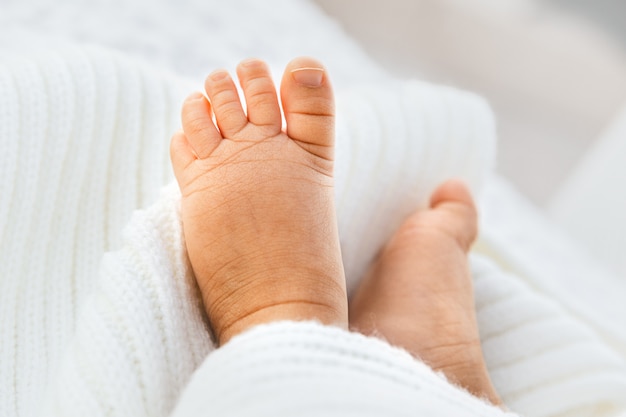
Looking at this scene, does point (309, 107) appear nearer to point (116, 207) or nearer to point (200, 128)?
point (200, 128)

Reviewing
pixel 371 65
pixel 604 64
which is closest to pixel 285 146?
pixel 371 65

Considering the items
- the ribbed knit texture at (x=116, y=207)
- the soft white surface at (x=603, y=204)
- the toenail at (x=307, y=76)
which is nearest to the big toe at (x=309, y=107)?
the toenail at (x=307, y=76)

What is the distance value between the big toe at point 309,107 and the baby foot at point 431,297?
0.16 meters

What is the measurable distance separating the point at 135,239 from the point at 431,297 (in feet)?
0.93

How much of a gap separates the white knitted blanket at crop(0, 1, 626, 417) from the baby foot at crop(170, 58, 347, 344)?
0.03 m

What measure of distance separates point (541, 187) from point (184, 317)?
997 millimetres

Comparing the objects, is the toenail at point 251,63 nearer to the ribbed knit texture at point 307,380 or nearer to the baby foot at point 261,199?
the baby foot at point 261,199

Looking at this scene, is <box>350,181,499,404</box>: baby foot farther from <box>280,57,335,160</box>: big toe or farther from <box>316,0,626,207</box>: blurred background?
<box>316,0,626,207</box>: blurred background

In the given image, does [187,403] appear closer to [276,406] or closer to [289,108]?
[276,406]

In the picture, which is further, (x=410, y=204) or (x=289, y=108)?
(x=410, y=204)

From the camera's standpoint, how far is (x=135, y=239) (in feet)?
1.65

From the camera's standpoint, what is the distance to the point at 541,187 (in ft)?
4.24

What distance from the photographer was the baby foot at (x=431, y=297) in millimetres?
570

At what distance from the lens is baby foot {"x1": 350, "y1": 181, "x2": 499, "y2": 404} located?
0.57 m
